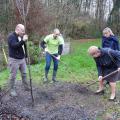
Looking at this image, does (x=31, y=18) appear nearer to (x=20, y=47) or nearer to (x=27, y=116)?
(x=20, y=47)

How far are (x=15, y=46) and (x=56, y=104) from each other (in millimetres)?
1704

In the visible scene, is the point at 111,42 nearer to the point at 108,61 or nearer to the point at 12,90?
the point at 108,61

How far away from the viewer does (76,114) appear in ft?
24.5

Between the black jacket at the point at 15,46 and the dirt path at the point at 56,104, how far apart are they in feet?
3.39

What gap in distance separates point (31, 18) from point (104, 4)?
14.2 m

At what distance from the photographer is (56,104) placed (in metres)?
8.18

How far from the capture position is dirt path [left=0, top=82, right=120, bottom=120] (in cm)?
741

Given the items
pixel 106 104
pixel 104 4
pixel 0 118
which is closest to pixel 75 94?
pixel 106 104

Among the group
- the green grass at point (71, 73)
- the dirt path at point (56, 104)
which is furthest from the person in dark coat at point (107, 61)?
the green grass at point (71, 73)

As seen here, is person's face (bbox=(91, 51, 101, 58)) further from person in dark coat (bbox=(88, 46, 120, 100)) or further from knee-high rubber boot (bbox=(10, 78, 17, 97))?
knee-high rubber boot (bbox=(10, 78, 17, 97))

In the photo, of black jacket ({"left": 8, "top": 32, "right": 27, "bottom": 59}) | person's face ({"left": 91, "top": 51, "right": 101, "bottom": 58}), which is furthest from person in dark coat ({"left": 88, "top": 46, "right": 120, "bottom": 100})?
black jacket ({"left": 8, "top": 32, "right": 27, "bottom": 59})

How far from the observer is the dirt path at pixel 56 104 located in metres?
7.41

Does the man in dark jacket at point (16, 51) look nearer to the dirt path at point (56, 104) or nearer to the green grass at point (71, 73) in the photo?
the dirt path at point (56, 104)

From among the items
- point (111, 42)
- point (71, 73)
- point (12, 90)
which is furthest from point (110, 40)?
point (71, 73)
